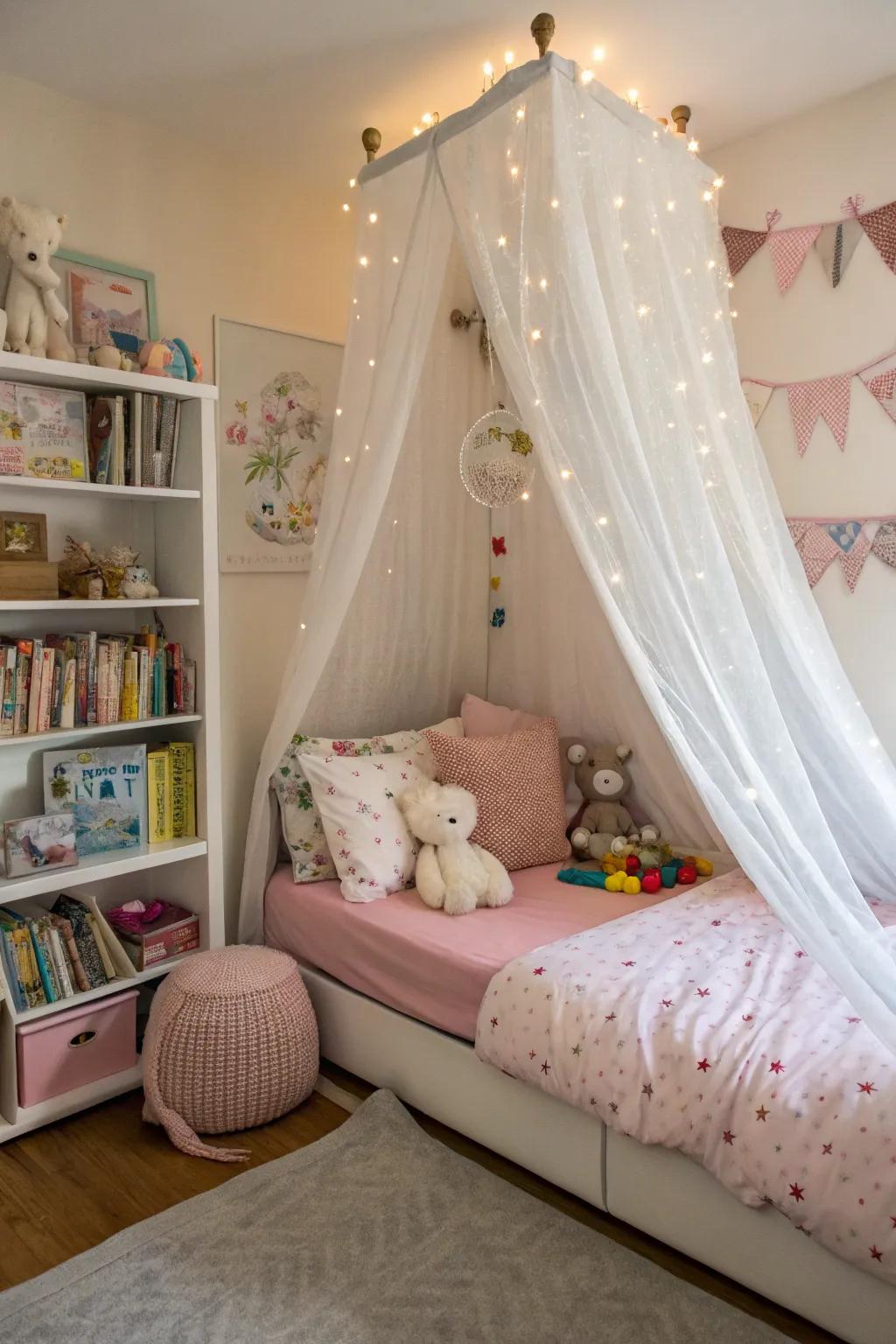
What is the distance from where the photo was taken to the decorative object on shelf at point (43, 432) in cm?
254

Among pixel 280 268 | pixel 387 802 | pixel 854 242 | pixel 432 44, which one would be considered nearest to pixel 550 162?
pixel 432 44

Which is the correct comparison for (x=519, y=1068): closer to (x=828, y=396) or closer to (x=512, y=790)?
(x=512, y=790)

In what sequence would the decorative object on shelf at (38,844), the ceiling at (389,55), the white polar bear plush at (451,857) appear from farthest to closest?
the white polar bear plush at (451,857) → the decorative object on shelf at (38,844) → the ceiling at (389,55)

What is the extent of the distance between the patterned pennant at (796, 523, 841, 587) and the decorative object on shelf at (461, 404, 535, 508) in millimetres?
882

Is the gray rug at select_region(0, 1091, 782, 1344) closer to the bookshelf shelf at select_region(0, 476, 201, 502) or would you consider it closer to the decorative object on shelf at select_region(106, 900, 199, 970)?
the decorative object on shelf at select_region(106, 900, 199, 970)

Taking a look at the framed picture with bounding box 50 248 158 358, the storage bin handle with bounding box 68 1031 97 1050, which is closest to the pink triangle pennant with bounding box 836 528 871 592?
the framed picture with bounding box 50 248 158 358

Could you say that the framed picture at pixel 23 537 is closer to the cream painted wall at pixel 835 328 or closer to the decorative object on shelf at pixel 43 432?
the decorative object on shelf at pixel 43 432

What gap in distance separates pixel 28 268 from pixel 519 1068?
2.36 metres

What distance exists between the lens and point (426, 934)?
102 inches

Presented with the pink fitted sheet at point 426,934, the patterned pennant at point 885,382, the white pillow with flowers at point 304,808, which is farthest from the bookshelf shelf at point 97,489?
the patterned pennant at point 885,382

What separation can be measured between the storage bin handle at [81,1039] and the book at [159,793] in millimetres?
541

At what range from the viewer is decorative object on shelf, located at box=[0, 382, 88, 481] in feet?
8.35

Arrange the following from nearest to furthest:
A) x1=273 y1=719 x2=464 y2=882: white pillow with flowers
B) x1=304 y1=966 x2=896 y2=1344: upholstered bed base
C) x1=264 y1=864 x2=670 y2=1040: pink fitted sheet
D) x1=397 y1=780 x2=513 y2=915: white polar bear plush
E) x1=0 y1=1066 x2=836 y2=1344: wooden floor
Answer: x1=304 y1=966 x2=896 y2=1344: upholstered bed base → x1=0 y1=1066 x2=836 y2=1344: wooden floor → x1=264 y1=864 x2=670 y2=1040: pink fitted sheet → x1=397 y1=780 x2=513 y2=915: white polar bear plush → x1=273 y1=719 x2=464 y2=882: white pillow with flowers

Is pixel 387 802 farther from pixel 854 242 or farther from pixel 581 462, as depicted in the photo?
pixel 854 242
